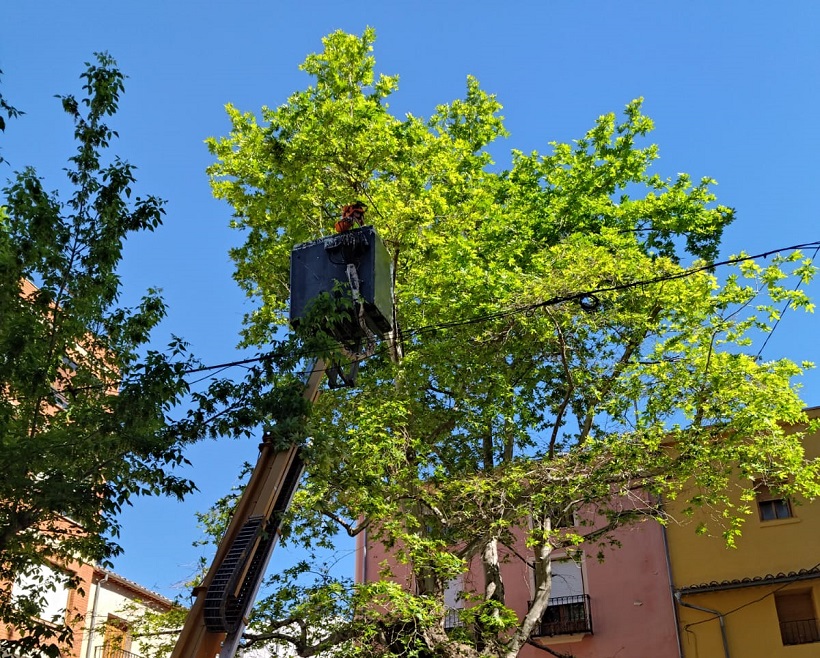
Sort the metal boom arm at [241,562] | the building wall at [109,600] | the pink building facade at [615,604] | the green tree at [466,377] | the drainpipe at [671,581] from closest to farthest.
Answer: the metal boom arm at [241,562]
the green tree at [466,377]
the drainpipe at [671,581]
the pink building facade at [615,604]
the building wall at [109,600]

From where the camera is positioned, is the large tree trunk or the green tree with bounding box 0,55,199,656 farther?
the large tree trunk

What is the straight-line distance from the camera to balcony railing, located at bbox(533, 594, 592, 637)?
22422 millimetres

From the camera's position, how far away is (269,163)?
20.6 metres

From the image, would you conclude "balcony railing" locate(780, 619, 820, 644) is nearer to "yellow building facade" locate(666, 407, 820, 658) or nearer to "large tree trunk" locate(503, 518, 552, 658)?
"yellow building facade" locate(666, 407, 820, 658)

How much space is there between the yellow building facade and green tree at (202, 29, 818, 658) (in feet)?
6.32

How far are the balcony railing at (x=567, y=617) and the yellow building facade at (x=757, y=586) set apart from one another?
6.91 ft

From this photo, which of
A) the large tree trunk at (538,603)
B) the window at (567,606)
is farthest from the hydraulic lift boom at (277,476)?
the window at (567,606)

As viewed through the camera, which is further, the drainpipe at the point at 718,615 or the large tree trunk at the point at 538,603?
the drainpipe at the point at 718,615

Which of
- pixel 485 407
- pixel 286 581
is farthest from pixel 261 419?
pixel 485 407

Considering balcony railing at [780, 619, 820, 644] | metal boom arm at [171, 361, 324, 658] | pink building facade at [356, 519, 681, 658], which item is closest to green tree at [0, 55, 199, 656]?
metal boom arm at [171, 361, 324, 658]

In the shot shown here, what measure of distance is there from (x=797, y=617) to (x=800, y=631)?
324 millimetres

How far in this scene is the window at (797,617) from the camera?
68.5 feet

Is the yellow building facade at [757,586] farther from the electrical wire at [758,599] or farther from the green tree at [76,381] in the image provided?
the green tree at [76,381]

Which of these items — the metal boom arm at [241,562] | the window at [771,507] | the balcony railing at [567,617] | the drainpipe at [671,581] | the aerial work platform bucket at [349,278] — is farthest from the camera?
the balcony railing at [567,617]
